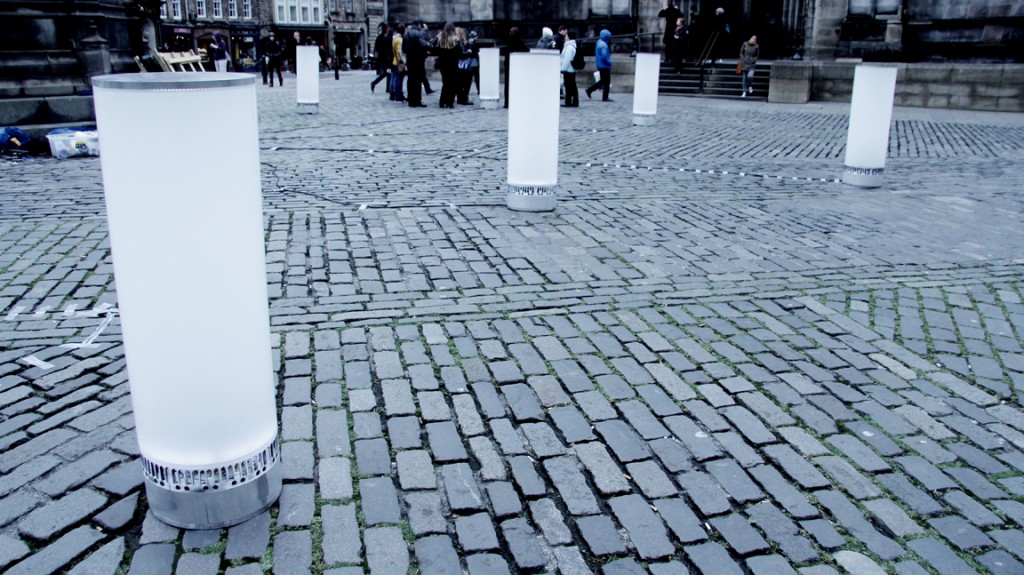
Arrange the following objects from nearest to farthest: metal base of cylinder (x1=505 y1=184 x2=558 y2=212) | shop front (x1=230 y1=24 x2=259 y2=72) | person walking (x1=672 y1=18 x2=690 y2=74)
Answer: metal base of cylinder (x1=505 y1=184 x2=558 y2=212) < person walking (x1=672 y1=18 x2=690 y2=74) < shop front (x1=230 y1=24 x2=259 y2=72)

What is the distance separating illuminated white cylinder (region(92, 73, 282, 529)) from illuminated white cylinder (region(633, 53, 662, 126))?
13.5 metres

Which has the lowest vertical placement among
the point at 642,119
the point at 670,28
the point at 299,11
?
the point at 642,119

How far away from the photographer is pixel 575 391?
13.6 feet

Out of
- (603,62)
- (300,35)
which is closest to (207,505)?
(603,62)

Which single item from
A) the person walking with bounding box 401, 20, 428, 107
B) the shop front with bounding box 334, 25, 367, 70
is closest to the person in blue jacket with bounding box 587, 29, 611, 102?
the person walking with bounding box 401, 20, 428, 107

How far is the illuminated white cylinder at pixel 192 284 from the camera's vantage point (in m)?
2.63

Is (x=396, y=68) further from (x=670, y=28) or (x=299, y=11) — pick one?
(x=299, y=11)

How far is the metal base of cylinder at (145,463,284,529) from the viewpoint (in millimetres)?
2953

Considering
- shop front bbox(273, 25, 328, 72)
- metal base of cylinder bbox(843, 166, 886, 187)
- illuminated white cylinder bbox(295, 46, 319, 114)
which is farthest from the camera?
shop front bbox(273, 25, 328, 72)

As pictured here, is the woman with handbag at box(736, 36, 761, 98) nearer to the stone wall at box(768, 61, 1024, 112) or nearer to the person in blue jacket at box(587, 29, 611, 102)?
the stone wall at box(768, 61, 1024, 112)

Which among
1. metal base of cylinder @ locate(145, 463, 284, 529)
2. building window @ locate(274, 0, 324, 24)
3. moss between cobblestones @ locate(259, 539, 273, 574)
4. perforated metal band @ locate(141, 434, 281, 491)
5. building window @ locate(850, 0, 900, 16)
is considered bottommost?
moss between cobblestones @ locate(259, 539, 273, 574)

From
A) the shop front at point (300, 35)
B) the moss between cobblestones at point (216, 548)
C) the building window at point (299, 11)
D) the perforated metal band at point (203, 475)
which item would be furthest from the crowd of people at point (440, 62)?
the building window at point (299, 11)

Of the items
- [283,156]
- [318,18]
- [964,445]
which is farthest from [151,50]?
[318,18]

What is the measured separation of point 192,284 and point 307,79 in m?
15.9
